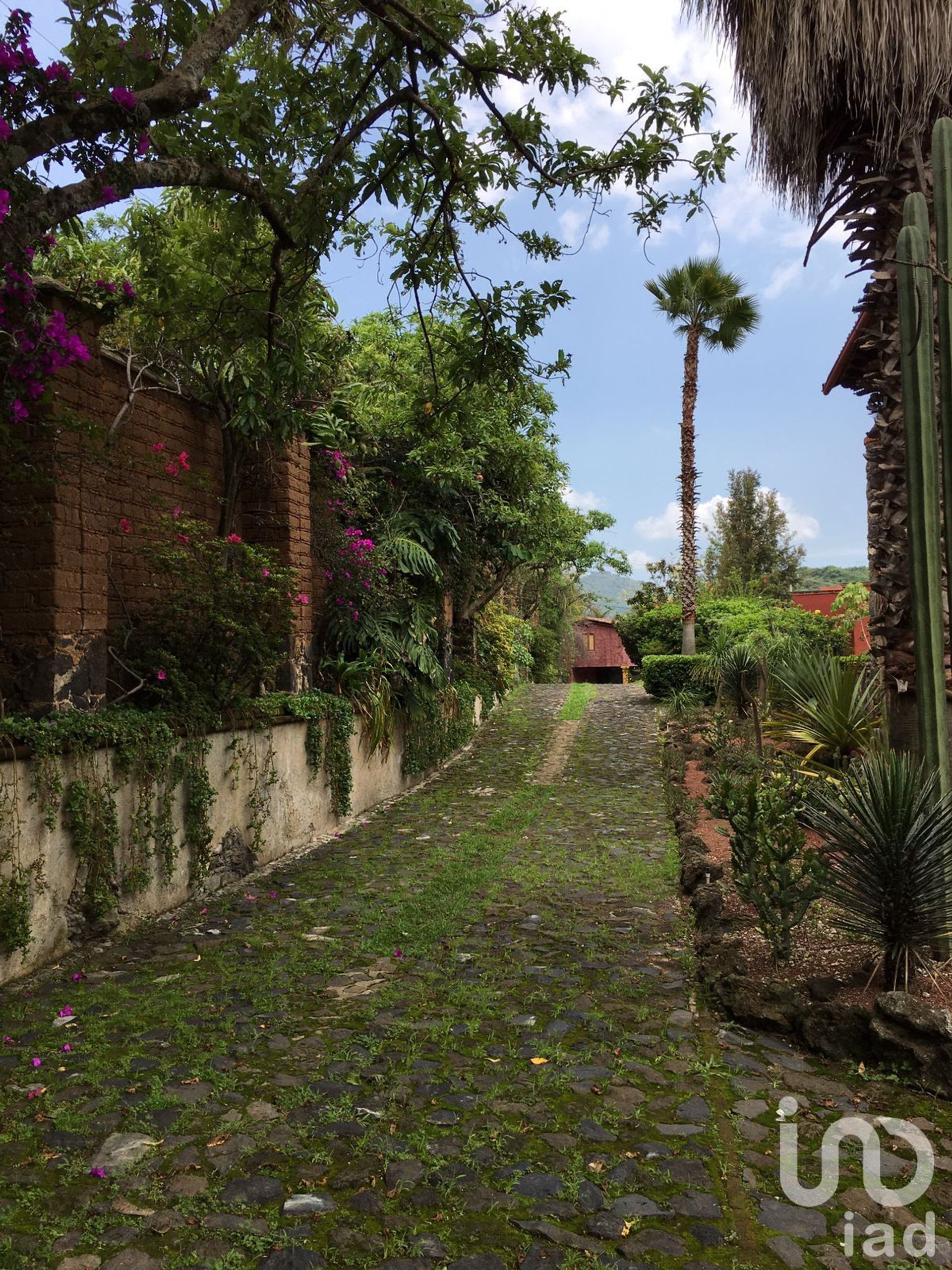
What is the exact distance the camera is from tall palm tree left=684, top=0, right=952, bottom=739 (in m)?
5.38

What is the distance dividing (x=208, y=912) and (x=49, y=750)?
6.03 feet

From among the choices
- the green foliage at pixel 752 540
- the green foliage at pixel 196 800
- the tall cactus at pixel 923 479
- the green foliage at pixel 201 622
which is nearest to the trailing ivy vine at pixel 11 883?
the green foliage at pixel 196 800

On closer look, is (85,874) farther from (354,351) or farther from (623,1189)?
(354,351)

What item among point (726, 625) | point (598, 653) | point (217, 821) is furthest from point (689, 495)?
point (598, 653)

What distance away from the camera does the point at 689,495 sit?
1853cm

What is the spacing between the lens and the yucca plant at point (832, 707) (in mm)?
8016

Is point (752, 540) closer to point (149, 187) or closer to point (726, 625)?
point (726, 625)

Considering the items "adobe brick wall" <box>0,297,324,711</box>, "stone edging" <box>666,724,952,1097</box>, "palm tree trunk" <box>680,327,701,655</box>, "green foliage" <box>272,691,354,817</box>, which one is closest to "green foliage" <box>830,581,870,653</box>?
"palm tree trunk" <box>680,327,701,655</box>

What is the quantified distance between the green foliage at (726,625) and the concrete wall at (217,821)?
688 cm

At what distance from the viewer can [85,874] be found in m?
5.02

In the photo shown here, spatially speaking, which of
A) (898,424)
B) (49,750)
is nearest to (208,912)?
(49,750)

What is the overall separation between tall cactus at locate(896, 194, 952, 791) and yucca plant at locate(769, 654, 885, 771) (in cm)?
361

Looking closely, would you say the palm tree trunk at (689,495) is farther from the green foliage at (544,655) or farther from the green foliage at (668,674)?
the green foliage at (544,655)

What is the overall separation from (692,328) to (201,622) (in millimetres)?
15016
